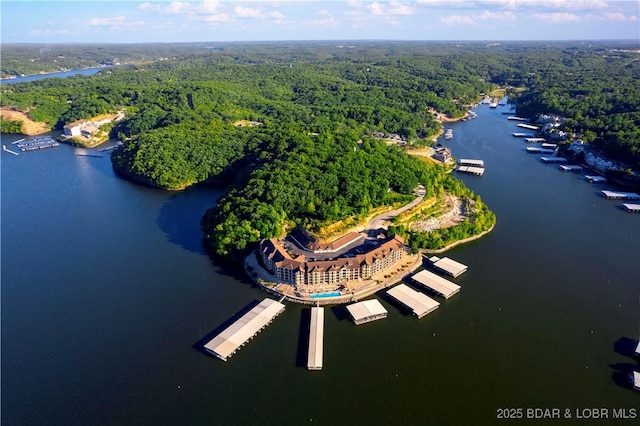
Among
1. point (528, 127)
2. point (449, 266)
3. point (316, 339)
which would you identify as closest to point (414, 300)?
point (449, 266)

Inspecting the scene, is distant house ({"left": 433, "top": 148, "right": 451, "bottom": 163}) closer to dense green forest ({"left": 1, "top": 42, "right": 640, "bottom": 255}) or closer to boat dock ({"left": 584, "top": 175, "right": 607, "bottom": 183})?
dense green forest ({"left": 1, "top": 42, "right": 640, "bottom": 255})

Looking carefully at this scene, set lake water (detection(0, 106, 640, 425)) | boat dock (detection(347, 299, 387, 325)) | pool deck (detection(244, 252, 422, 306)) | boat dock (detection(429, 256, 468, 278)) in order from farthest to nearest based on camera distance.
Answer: boat dock (detection(429, 256, 468, 278))
pool deck (detection(244, 252, 422, 306))
boat dock (detection(347, 299, 387, 325))
lake water (detection(0, 106, 640, 425))

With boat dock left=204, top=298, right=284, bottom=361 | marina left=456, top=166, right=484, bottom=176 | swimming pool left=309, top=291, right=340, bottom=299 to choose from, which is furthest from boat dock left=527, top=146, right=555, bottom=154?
boat dock left=204, top=298, right=284, bottom=361

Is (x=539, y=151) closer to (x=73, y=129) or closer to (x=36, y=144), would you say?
(x=73, y=129)

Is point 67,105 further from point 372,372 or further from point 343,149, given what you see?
point 372,372

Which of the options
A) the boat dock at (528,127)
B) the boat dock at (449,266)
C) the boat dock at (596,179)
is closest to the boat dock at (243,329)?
the boat dock at (449,266)

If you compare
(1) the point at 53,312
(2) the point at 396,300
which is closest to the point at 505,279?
(2) the point at 396,300

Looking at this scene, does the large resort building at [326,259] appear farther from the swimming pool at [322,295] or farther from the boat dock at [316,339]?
the boat dock at [316,339]
